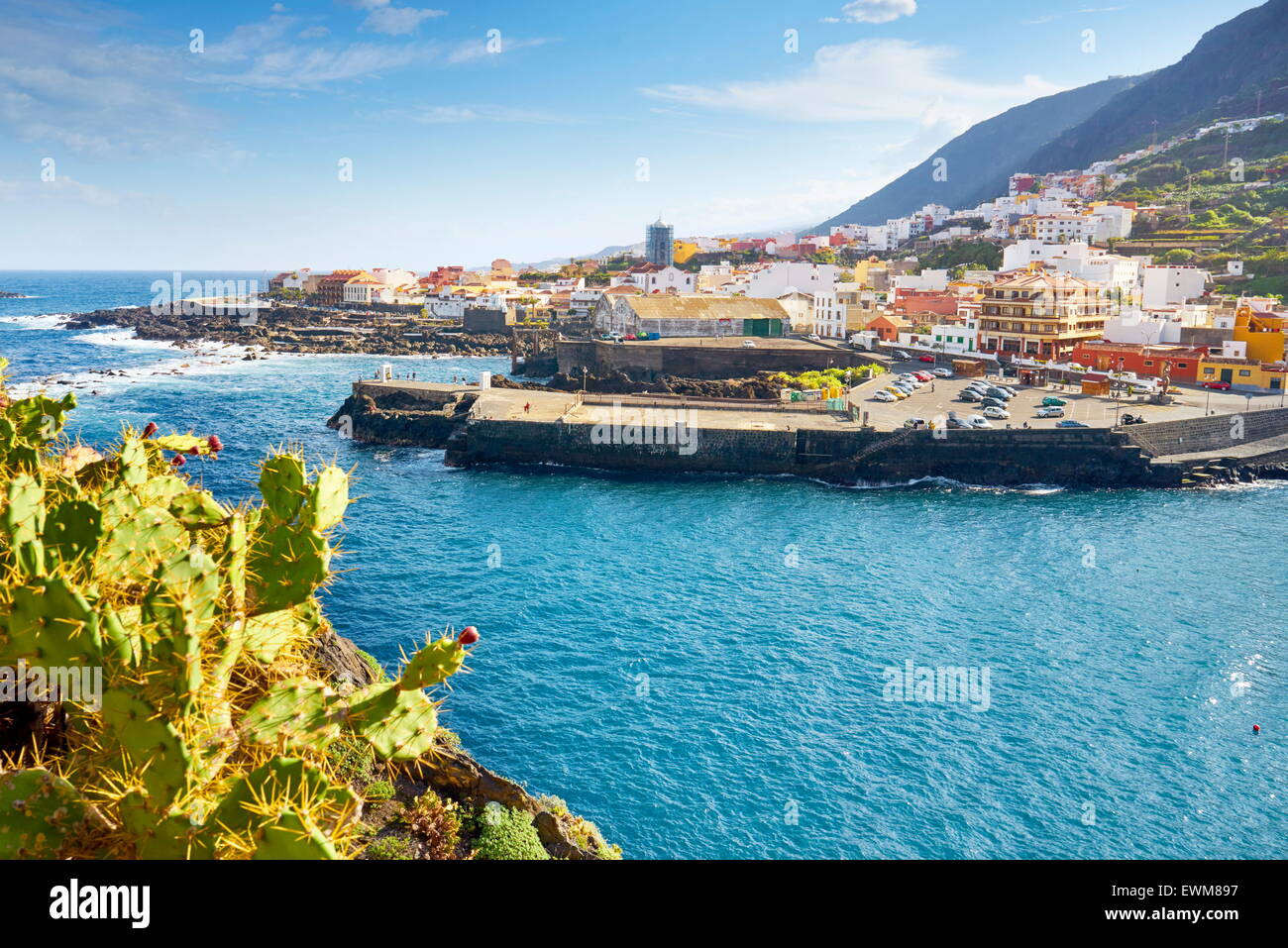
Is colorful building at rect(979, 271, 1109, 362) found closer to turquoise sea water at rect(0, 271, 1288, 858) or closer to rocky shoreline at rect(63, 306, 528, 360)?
turquoise sea water at rect(0, 271, 1288, 858)

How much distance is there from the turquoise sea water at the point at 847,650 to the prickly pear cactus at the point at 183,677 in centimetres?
1124

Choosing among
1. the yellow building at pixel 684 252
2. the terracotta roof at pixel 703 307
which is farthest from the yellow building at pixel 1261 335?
the yellow building at pixel 684 252

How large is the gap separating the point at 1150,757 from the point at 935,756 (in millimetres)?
4911

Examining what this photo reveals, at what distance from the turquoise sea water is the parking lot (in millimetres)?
6308

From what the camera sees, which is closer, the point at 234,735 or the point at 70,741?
the point at 234,735

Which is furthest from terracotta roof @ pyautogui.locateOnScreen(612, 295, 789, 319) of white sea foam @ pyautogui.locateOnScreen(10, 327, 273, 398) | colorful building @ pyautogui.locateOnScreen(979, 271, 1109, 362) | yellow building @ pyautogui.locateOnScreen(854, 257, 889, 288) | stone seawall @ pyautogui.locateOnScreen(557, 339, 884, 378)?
yellow building @ pyautogui.locateOnScreen(854, 257, 889, 288)

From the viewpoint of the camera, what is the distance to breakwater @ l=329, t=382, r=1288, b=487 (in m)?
45.6

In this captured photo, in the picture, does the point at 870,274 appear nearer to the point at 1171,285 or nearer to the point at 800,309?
the point at 800,309

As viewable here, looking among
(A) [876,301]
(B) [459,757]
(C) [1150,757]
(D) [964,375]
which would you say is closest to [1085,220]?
(A) [876,301]

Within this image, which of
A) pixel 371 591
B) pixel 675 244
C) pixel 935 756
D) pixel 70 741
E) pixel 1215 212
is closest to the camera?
pixel 70 741

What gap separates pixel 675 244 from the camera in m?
175

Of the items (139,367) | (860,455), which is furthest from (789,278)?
(139,367)

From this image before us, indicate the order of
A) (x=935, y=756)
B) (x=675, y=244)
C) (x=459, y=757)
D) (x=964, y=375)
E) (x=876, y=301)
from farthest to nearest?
(x=675, y=244)
(x=876, y=301)
(x=964, y=375)
(x=935, y=756)
(x=459, y=757)
